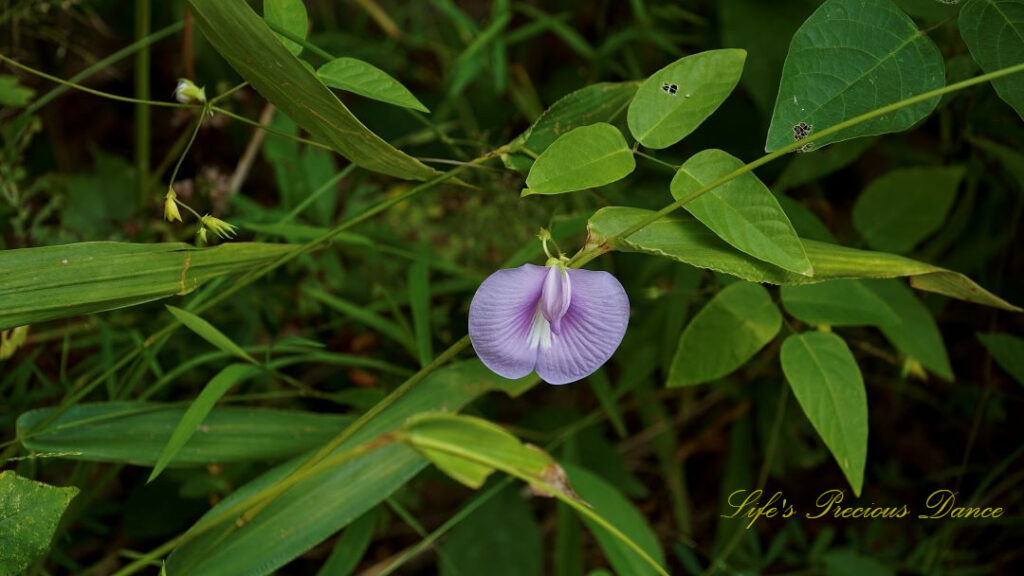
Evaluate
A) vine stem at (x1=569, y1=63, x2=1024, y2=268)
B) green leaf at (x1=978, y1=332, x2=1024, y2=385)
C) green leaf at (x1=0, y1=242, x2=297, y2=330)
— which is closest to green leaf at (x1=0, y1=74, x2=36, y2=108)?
green leaf at (x1=0, y1=242, x2=297, y2=330)

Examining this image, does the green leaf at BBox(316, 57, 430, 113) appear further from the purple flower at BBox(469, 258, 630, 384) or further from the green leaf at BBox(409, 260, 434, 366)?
the green leaf at BBox(409, 260, 434, 366)

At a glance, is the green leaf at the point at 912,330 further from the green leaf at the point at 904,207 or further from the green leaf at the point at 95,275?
the green leaf at the point at 95,275

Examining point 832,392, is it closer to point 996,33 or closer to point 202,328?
point 996,33

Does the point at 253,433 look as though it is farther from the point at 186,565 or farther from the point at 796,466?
the point at 796,466

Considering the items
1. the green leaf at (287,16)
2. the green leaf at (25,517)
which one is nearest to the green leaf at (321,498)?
the green leaf at (25,517)

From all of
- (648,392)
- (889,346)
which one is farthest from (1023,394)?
(648,392)
